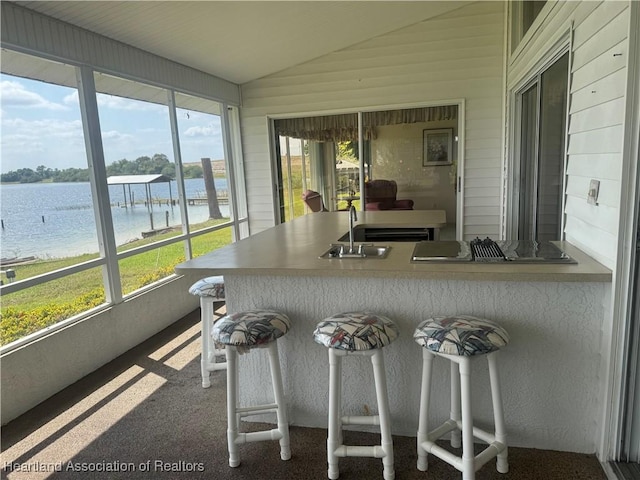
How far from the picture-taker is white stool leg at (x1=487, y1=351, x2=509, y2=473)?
5.93ft

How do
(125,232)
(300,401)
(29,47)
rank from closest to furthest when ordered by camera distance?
(300,401) < (29,47) < (125,232)

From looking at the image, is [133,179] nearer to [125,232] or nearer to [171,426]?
[125,232]

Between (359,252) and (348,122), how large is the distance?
3.41 m

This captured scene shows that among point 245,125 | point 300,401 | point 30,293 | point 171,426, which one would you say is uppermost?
point 245,125

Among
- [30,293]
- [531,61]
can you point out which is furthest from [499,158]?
[30,293]

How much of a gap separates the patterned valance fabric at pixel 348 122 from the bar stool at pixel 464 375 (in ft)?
12.1

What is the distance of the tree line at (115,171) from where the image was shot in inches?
110

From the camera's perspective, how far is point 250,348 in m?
1.95

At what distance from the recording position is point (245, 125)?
5730 millimetres

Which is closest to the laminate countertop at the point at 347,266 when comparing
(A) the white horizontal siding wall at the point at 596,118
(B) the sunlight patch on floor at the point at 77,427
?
(A) the white horizontal siding wall at the point at 596,118

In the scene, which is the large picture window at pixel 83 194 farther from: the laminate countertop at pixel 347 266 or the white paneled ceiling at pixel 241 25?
the laminate countertop at pixel 347 266

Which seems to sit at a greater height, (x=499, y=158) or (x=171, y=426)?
(x=499, y=158)

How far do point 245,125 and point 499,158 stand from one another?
3237 millimetres

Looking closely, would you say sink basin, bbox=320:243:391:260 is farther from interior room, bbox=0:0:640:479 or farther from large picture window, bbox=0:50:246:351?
large picture window, bbox=0:50:246:351
